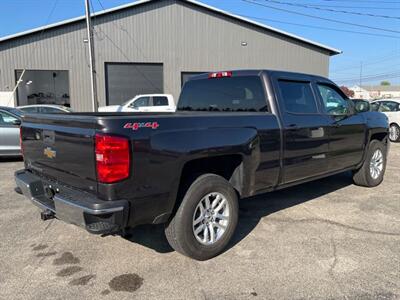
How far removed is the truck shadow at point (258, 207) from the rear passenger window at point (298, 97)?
154 centimetres

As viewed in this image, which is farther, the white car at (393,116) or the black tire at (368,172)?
the white car at (393,116)

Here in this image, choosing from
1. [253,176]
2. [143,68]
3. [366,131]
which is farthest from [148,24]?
[253,176]

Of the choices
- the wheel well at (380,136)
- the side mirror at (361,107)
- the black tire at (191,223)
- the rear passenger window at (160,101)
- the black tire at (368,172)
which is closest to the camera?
the black tire at (191,223)

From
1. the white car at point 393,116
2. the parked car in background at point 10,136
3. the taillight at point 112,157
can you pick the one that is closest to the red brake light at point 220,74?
the taillight at point 112,157

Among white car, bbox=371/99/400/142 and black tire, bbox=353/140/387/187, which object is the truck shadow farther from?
white car, bbox=371/99/400/142

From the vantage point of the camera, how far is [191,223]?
3.60 metres

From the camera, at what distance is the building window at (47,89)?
27.2 m

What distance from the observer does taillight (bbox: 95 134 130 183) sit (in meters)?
2.95

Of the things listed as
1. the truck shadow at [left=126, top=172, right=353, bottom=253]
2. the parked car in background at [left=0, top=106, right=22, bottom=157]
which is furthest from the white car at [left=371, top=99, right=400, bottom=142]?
the parked car in background at [left=0, top=106, right=22, bottom=157]

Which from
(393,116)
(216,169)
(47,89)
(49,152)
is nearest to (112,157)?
(49,152)

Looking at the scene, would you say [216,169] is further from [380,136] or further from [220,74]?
[380,136]

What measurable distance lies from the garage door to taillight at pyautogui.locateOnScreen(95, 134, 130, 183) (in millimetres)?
19945

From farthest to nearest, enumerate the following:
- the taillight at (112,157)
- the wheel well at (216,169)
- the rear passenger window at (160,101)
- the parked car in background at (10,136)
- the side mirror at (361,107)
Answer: the rear passenger window at (160,101), the parked car in background at (10,136), the side mirror at (361,107), the wheel well at (216,169), the taillight at (112,157)

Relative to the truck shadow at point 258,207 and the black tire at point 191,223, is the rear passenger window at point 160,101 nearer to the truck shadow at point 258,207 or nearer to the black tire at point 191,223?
the truck shadow at point 258,207
